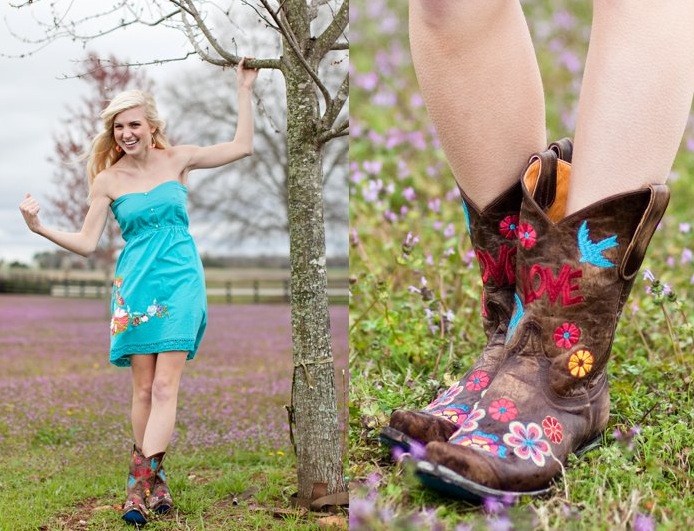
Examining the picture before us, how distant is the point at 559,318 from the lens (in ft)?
5.57

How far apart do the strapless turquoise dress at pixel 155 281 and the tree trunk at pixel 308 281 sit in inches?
12.0

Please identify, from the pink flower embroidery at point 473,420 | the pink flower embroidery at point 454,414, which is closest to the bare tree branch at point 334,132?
the pink flower embroidery at point 454,414

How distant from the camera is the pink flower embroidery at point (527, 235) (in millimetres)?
1713

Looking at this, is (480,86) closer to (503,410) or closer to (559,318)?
(559,318)

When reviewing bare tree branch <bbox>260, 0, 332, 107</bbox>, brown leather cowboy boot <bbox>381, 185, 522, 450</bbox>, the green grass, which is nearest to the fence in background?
the green grass

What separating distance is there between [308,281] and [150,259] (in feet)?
1.49

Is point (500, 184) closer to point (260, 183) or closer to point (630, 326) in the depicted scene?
point (630, 326)

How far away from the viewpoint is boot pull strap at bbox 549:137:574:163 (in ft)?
6.21

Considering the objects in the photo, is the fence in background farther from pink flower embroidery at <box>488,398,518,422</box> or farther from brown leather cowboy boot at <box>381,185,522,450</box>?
pink flower embroidery at <box>488,398,518,422</box>

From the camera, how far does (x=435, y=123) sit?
184cm

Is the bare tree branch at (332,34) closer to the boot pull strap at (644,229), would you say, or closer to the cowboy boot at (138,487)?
the boot pull strap at (644,229)

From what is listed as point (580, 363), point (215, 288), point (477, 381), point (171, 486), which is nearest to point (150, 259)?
point (171, 486)

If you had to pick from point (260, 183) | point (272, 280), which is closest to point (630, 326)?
point (260, 183)

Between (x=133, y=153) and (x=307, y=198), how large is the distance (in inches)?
20.5
